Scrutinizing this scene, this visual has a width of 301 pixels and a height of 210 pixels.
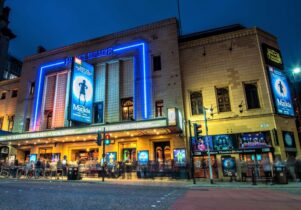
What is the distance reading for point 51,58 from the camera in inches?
1270

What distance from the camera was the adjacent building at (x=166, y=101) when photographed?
2108 centimetres

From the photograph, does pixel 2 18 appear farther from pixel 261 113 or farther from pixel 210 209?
pixel 210 209

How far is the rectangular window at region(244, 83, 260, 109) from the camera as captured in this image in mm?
22094

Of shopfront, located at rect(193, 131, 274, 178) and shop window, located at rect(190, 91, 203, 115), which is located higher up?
shop window, located at rect(190, 91, 203, 115)

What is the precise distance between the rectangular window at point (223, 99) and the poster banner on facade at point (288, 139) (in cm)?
574

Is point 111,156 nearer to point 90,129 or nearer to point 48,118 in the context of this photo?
point 90,129

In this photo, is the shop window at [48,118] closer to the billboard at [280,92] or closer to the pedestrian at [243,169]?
the pedestrian at [243,169]

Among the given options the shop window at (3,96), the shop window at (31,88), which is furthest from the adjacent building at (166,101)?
the shop window at (3,96)

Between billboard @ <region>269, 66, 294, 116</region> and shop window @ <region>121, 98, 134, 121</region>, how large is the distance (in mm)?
15524

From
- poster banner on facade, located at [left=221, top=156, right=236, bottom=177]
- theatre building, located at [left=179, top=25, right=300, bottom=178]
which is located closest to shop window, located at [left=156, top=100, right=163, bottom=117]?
theatre building, located at [left=179, top=25, right=300, bottom=178]

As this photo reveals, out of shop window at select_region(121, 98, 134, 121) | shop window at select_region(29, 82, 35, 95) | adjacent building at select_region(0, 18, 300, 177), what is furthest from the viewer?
shop window at select_region(29, 82, 35, 95)

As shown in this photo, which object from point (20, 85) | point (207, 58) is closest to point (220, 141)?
point (207, 58)

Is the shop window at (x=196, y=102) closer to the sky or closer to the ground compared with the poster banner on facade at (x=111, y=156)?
closer to the sky

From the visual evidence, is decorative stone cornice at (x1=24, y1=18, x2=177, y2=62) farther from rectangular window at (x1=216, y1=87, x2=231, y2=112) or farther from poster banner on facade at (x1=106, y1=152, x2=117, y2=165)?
poster banner on facade at (x1=106, y1=152, x2=117, y2=165)
